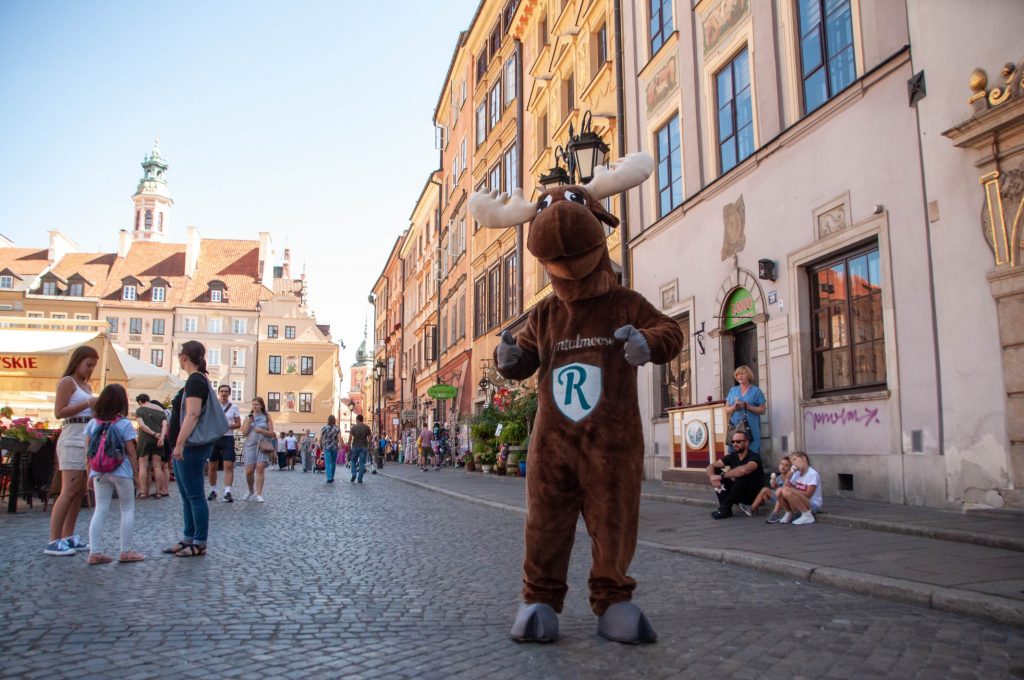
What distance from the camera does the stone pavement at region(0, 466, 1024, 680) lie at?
138 inches

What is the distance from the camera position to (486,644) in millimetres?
3920

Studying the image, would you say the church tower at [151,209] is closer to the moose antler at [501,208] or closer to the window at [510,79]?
the window at [510,79]

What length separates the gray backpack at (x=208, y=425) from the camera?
699 cm

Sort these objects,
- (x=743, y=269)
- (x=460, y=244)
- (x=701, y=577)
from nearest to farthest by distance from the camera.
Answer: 1. (x=701, y=577)
2. (x=743, y=269)
3. (x=460, y=244)

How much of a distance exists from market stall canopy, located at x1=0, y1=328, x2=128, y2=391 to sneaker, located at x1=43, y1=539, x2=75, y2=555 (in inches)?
247

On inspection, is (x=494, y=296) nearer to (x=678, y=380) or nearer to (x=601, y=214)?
(x=678, y=380)

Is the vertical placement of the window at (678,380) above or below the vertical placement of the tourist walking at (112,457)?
above

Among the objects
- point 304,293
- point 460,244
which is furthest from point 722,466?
point 304,293

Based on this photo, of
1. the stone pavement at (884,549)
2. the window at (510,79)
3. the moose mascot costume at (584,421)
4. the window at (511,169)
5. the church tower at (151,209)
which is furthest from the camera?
the church tower at (151,209)

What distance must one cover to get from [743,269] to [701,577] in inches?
316

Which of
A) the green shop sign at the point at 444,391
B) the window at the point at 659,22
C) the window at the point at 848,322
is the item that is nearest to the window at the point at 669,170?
the window at the point at 659,22

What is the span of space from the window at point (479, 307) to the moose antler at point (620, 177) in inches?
1031

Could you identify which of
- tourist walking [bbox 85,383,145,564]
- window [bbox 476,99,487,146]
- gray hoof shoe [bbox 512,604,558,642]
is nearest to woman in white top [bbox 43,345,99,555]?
tourist walking [bbox 85,383,145,564]

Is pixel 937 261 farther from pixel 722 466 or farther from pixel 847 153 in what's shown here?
pixel 722 466
